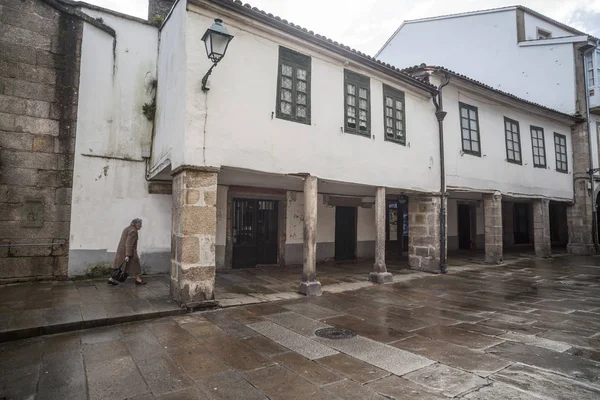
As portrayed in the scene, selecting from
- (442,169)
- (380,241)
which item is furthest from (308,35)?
(442,169)

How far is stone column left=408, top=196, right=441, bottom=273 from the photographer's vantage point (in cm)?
1071

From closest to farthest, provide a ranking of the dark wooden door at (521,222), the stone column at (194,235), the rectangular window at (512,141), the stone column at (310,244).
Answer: the stone column at (194,235) → the stone column at (310,244) → the rectangular window at (512,141) → the dark wooden door at (521,222)

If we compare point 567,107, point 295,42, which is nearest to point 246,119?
point 295,42

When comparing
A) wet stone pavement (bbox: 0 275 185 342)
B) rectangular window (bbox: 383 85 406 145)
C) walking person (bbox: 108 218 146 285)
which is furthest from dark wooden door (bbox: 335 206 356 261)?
walking person (bbox: 108 218 146 285)

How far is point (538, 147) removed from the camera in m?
14.8

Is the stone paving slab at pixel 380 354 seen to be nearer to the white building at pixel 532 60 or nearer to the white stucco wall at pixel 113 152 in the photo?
A: the white stucco wall at pixel 113 152

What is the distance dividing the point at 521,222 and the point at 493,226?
9635mm

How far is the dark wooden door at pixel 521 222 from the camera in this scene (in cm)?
2009

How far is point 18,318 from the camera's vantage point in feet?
16.7

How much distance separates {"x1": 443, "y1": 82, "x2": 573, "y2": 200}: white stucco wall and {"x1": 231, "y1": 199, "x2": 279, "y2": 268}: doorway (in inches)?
242

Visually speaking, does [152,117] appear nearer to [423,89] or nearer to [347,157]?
[347,157]

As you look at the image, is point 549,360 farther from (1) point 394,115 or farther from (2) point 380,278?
(1) point 394,115

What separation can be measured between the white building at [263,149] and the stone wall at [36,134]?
12.8 inches

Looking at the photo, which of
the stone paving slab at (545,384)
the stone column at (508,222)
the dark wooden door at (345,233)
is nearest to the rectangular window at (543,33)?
the stone column at (508,222)
